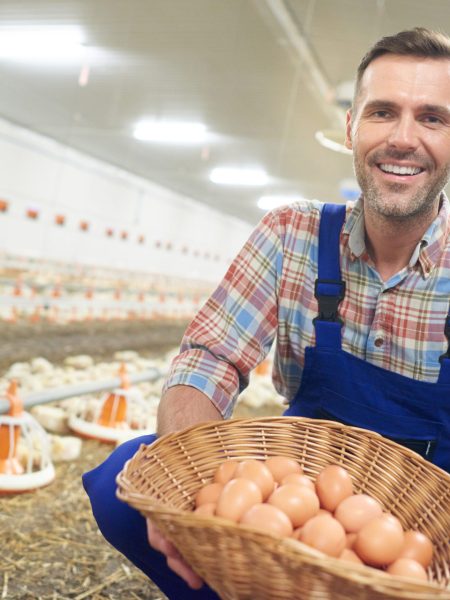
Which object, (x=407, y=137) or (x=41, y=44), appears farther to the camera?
(x=41, y=44)

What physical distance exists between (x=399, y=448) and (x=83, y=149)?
14089mm

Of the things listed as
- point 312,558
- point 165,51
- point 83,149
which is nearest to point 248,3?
point 165,51

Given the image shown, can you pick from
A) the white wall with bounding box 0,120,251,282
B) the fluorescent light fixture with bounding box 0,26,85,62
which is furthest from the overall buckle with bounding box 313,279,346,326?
the white wall with bounding box 0,120,251,282

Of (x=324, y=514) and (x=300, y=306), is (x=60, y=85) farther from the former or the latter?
(x=324, y=514)

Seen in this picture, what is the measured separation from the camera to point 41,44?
23.4ft

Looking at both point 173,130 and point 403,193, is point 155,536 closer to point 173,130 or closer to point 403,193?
point 403,193

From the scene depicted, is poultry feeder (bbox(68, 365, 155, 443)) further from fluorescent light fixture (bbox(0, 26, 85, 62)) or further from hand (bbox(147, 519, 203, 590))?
fluorescent light fixture (bbox(0, 26, 85, 62))

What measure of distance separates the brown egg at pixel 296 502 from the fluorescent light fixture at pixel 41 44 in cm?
634

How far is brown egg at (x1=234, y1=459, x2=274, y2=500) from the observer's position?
108cm

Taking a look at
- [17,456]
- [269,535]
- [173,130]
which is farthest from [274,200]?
[269,535]

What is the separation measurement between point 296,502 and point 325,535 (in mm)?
102

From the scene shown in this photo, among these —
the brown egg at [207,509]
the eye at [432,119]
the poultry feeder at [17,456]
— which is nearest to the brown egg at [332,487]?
the brown egg at [207,509]

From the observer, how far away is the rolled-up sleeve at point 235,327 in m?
1.54

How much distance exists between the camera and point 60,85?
9.01m
